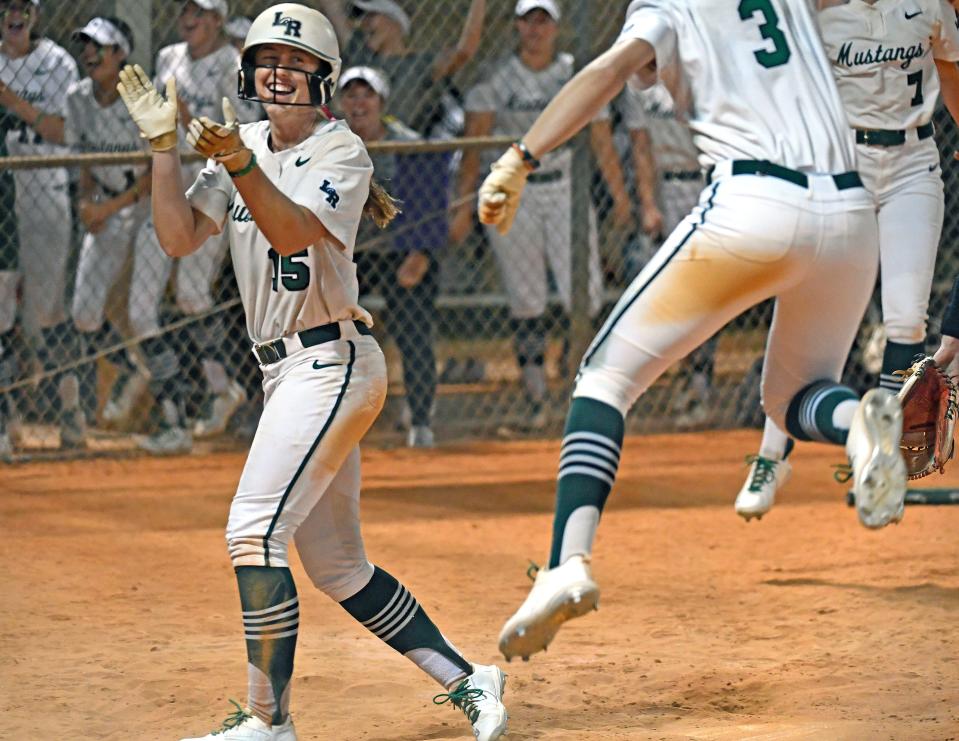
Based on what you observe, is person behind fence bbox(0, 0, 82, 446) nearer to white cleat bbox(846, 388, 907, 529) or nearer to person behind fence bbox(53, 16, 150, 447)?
person behind fence bbox(53, 16, 150, 447)

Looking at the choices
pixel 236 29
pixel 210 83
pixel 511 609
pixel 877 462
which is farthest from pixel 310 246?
pixel 236 29

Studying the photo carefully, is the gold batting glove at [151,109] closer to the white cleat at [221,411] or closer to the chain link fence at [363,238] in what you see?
the chain link fence at [363,238]

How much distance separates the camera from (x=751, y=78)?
128 inches

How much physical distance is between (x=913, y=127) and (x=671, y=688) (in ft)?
8.41

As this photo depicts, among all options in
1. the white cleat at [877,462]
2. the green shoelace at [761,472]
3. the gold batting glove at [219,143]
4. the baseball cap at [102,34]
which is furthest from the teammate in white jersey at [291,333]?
the baseball cap at [102,34]

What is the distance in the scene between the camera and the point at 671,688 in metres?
4.39

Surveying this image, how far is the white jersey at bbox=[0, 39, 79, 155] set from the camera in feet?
25.0

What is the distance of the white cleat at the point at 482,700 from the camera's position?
375cm

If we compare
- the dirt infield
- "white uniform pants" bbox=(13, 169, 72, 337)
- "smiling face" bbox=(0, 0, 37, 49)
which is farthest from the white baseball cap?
→ the dirt infield

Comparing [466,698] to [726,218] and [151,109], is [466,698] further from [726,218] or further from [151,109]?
[151,109]

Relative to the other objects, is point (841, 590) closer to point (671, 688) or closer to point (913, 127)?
point (671, 688)

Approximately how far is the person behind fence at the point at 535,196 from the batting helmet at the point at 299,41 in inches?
180

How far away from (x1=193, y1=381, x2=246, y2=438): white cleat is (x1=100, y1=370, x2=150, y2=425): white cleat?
38 cm

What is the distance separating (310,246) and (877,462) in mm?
1458
